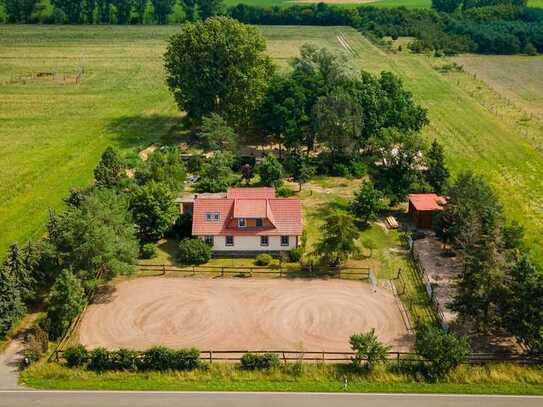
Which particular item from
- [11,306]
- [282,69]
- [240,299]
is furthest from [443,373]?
[282,69]

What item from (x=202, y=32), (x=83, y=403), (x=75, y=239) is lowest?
(x=83, y=403)

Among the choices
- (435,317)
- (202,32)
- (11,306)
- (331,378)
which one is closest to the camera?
(331,378)

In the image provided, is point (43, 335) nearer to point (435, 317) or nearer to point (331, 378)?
point (331, 378)

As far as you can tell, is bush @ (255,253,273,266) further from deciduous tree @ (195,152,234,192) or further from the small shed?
the small shed

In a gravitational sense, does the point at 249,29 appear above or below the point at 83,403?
above

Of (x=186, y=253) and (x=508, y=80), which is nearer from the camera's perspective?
(x=186, y=253)

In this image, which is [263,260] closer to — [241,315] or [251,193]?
[241,315]

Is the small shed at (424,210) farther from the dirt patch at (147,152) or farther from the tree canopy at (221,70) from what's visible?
the dirt patch at (147,152)
